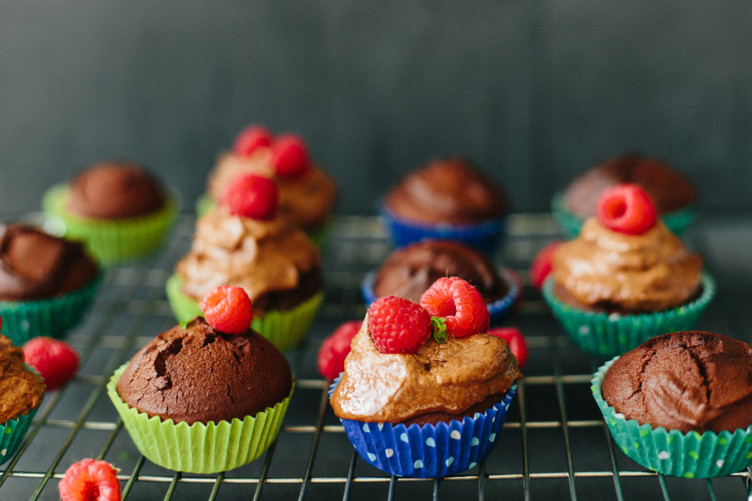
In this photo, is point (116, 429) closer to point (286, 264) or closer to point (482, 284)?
point (286, 264)

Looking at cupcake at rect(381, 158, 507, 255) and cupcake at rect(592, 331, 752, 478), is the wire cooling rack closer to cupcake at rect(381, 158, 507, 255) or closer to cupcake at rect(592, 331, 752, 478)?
cupcake at rect(592, 331, 752, 478)

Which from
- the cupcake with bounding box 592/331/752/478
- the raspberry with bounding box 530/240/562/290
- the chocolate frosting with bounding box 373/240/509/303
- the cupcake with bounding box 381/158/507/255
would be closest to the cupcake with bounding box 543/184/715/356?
the chocolate frosting with bounding box 373/240/509/303

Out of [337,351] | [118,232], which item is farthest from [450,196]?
[118,232]

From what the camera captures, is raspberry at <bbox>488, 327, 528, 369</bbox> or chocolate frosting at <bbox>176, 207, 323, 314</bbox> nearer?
raspberry at <bbox>488, 327, 528, 369</bbox>

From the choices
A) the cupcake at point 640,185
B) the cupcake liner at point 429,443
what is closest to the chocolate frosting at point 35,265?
the cupcake liner at point 429,443

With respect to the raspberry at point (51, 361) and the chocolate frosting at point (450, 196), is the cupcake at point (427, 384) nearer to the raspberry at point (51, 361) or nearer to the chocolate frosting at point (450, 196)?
the raspberry at point (51, 361)

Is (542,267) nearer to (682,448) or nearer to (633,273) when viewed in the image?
(633,273)

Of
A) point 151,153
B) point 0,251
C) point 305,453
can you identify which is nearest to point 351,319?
point 305,453
